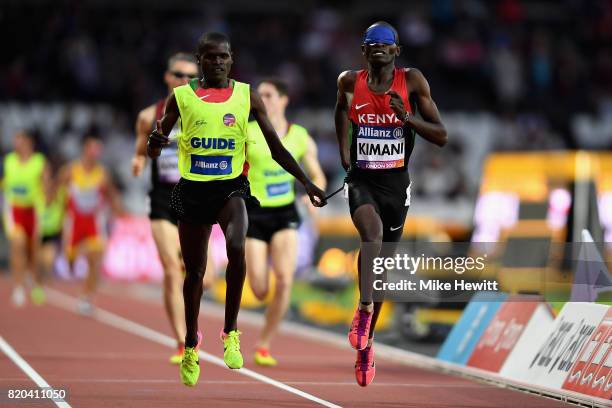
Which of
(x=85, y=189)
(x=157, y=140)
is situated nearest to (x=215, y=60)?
(x=157, y=140)

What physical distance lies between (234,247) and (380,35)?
180 centimetres

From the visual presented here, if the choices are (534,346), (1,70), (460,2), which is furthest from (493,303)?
(460,2)

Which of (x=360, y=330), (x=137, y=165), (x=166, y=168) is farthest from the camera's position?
(x=166, y=168)

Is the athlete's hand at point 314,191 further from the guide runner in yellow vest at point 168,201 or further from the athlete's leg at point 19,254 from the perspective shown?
the athlete's leg at point 19,254

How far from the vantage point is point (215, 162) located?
10062 mm

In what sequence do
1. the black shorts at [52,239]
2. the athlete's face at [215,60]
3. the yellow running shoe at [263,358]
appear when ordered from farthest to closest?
the black shorts at [52,239] → the yellow running shoe at [263,358] → the athlete's face at [215,60]

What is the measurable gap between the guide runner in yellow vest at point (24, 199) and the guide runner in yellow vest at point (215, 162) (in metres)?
11.6

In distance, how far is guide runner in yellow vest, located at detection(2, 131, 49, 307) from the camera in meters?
21.5

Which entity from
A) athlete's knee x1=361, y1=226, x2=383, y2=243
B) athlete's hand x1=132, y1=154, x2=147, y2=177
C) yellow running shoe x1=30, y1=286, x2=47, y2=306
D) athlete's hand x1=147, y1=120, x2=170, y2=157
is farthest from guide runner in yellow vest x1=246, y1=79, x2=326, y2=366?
yellow running shoe x1=30, y1=286, x2=47, y2=306

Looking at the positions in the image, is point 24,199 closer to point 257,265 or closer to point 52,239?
point 52,239

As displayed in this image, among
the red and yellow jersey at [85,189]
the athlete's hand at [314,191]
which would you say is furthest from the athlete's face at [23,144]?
the athlete's hand at [314,191]

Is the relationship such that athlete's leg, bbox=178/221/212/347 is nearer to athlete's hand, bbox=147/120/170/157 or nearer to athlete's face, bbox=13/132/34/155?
athlete's hand, bbox=147/120/170/157

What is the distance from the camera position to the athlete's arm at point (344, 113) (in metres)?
10.6

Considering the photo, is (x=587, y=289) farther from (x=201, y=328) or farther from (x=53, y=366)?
(x=201, y=328)
